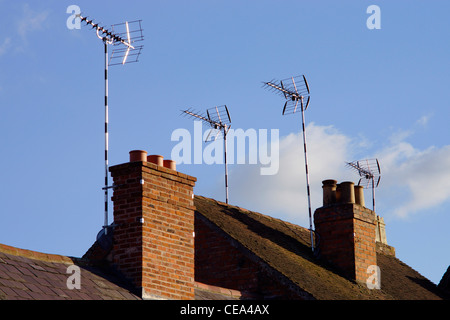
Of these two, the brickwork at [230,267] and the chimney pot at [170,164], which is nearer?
the chimney pot at [170,164]

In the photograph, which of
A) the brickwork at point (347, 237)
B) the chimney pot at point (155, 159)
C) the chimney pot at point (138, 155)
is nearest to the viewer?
the chimney pot at point (138, 155)

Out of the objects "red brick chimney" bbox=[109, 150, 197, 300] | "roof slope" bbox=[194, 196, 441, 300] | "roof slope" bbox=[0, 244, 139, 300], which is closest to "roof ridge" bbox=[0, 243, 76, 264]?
"roof slope" bbox=[0, 244, 139, 300]

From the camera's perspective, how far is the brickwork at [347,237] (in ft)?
67.7

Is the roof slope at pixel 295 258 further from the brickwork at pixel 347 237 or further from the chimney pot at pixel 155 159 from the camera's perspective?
the chimney pot at pixel 155 159

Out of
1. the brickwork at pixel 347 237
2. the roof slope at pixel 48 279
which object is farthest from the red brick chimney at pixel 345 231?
the roof slope at pixel 48 279

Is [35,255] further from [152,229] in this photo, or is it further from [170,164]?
[170,164]

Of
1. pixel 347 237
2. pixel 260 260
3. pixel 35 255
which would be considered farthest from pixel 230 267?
pixel 35 255

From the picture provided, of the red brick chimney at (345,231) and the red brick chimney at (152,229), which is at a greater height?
the red brick chimney at (345,231)

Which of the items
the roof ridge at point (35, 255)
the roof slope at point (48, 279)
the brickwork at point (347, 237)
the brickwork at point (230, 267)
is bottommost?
the roof slope at point (48, 279)

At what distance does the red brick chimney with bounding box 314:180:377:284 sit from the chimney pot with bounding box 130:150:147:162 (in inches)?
292

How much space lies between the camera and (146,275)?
574 inches

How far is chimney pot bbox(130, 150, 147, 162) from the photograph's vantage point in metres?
15.2

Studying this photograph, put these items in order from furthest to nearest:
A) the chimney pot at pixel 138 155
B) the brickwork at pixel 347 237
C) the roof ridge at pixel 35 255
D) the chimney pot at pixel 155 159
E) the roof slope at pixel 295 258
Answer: the brickwork at pixel 347 237
the roof slope at pixel 295 258
the chimney pot at pixel 155 159
the chimney pot at pixel 138 155
the roof ridge at pixel 35 255

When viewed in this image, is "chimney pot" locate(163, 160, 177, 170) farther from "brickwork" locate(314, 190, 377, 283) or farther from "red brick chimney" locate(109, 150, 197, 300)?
"brickwork" locate(314, 190, 377, 283)
